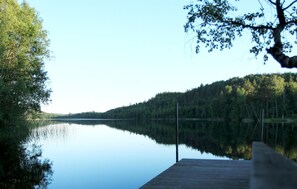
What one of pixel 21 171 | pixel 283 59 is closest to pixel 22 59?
pixel 21 171

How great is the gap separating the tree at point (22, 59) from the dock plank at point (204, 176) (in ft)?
49.4

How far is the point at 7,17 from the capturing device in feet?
81.3

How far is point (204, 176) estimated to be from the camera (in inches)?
351

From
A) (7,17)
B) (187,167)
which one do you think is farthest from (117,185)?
(7,17)

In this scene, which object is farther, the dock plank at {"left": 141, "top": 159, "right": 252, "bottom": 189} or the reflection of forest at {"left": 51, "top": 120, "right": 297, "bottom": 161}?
the reflection of forest at {"left": 51, "top": 120, "right": 297, "bottom": 161}

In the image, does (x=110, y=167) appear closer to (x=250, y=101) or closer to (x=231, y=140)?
(x=231, y=140)

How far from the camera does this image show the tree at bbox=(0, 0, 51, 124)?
889 inches

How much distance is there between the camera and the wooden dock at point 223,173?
2762mm

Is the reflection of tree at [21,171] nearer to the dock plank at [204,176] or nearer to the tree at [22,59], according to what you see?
the tree at [22,59]

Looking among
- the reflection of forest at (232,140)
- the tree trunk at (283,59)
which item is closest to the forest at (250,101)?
the reflection of forest at (232,140)

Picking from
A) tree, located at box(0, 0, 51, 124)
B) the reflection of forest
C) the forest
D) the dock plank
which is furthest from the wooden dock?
the forest

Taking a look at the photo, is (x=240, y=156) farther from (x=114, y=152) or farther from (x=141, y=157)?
(x=114, y=152)

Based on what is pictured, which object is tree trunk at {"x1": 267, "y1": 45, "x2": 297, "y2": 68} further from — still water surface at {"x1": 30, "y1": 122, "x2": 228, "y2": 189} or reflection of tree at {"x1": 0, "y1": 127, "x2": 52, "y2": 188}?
reflection of tree at {"x1": 0, "y1": 127, "x2": 52, "y2": 188}

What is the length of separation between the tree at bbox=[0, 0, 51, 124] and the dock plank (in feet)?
49.4
